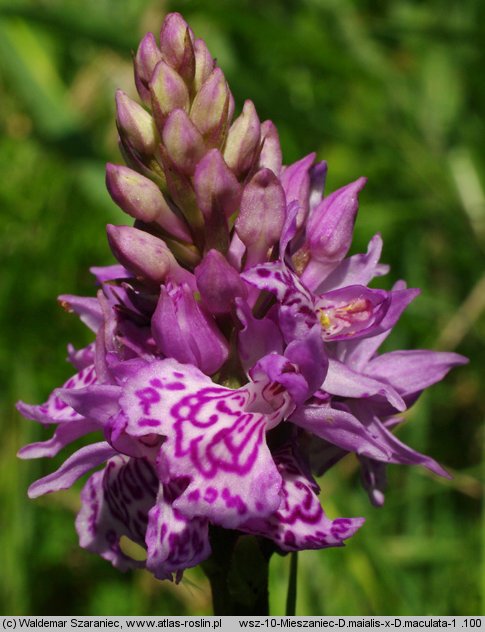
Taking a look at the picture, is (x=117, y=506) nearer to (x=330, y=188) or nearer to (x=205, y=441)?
(x=205, y=441)

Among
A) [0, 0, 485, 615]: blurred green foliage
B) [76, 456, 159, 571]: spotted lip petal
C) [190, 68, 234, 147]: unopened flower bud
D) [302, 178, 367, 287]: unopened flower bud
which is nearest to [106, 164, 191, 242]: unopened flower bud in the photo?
[190, 68, 234, 147]: unopened flower bud

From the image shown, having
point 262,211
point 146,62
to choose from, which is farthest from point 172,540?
point 146,62

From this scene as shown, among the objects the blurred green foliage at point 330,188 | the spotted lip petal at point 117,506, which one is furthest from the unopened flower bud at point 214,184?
the blurred green foliage at point 330,188

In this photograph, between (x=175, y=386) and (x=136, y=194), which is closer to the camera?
(x=175, y=386)

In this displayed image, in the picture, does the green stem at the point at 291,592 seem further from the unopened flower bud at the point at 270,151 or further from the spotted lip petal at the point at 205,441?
the unopened flower bud at the point at 270,151
